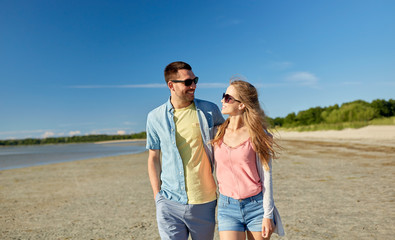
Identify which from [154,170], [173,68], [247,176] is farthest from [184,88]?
[247,176]

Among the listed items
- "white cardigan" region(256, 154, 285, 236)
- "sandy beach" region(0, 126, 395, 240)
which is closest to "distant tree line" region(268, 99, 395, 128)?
"sandy beach" region(0, 126, 395, 240)

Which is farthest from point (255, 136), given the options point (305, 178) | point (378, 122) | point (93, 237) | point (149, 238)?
point (378, 122)

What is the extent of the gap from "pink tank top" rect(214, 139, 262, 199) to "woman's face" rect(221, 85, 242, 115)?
1.10 feet

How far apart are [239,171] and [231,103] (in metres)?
0.67

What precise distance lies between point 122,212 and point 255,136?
5220mm

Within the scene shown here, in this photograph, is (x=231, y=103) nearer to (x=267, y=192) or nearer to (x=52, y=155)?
(x=267, y=192)

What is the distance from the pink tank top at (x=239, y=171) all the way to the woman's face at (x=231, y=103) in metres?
0.34

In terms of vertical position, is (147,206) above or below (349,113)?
below

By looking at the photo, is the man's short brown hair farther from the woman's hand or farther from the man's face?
the woman's hand

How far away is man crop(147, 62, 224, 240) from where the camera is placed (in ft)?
9.40

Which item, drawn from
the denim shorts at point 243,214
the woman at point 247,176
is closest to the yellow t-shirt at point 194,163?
the woman at point 247,176

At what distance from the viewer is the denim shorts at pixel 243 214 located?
105 inches

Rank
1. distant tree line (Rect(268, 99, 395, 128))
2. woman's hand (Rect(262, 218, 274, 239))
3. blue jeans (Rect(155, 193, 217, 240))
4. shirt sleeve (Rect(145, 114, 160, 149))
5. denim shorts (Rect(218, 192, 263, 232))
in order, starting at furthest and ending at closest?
distant tree line (Rect(268, 99, 395, 128))
shirt sleeve (Rect(145, 114, 160, 149))
blue jeans (Rect(155, 193, 217, 240))
denim shorts (Rect(218, 192, 263, 232))
woman's hand (Rect(262, 218, 274, 239))

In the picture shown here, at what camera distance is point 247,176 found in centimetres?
271
